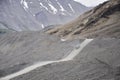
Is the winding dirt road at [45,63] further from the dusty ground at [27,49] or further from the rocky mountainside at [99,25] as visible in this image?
the rocky mountainside at [99,25]

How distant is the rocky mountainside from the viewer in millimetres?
46003

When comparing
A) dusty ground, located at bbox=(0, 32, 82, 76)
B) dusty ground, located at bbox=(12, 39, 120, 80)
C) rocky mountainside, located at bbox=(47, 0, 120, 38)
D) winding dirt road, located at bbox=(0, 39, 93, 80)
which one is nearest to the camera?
dusty ground, located at bbox=(12, 39, 120, 80)

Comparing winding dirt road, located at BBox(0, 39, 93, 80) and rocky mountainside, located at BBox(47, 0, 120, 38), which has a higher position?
rocky mountainside, located at BBox(47, 0, 120, 38)

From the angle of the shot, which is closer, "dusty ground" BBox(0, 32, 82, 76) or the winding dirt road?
the winding dirt road

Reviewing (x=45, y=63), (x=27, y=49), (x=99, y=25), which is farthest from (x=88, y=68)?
(x=99, y=25)

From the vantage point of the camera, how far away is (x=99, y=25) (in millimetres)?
50500

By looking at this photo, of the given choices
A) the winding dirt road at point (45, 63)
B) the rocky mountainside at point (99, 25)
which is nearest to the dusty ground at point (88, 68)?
the winding dirt road at point (45, 63)

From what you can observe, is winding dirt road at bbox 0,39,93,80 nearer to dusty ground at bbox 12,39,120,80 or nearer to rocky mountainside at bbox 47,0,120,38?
dusty ground at bbox 12,39,120,80

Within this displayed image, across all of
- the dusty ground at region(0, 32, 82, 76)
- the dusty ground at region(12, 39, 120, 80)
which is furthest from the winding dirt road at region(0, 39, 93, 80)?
the dusty ground at region(12, 39, 120, 80)

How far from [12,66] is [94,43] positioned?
44.3 feet

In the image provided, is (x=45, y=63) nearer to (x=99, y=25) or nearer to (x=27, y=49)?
(x=27, y=49)

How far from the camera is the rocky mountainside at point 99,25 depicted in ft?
151

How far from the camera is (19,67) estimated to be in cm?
3484

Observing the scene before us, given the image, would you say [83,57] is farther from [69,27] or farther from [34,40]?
[69,27]
